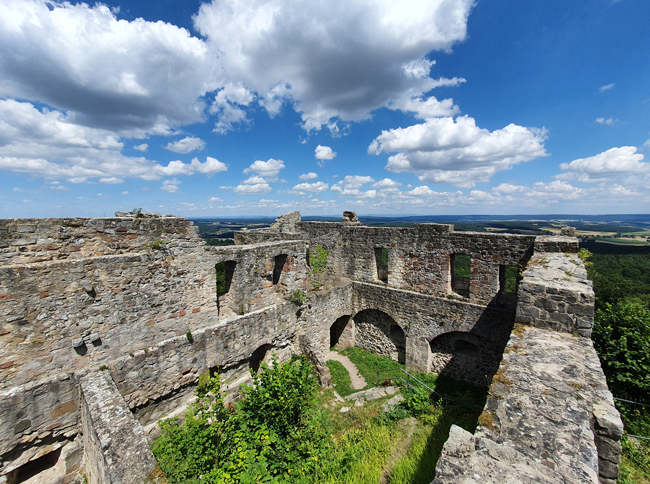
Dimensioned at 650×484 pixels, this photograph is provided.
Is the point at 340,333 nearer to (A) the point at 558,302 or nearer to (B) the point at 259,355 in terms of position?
(B) the point at 259,355

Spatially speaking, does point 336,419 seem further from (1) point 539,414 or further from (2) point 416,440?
(1) point 539,414

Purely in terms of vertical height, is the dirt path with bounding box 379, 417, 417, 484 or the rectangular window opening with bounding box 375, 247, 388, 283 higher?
the rectangular window opening with bounding box 375, 247, 388, 283

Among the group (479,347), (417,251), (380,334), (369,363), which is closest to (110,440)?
(369,363)

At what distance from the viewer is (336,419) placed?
9.05 metres

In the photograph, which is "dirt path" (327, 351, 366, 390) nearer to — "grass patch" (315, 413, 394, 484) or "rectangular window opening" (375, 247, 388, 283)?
"rectangular window opening" (375, 247, 388, 283)

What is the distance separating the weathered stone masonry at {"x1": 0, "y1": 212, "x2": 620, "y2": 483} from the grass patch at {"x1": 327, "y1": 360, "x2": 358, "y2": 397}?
2.25ft

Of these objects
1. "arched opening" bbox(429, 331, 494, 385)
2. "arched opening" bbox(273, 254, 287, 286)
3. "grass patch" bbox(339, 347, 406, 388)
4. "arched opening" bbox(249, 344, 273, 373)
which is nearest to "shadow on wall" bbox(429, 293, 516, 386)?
"arched opening" bbox(429, 331, 494, 385)

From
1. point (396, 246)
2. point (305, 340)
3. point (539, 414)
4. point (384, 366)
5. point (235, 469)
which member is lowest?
point (384, 366)

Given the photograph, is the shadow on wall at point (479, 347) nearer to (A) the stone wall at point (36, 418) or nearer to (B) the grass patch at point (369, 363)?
(B) the grass patch at point (369, 363)

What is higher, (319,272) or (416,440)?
(319,272)

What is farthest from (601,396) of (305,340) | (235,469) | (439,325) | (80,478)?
(80,478)

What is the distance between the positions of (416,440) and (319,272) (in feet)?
31.6

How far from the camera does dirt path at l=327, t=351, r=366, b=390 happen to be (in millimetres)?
11531

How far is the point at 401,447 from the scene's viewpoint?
18.9 feet
